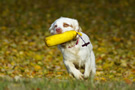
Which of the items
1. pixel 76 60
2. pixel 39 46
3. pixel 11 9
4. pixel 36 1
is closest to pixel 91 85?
pixel 76 60

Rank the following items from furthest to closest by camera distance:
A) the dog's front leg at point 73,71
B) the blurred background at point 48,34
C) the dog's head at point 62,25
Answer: the blurred background at point 48,34 → the dog's front leg at point 73,71 → the dog's head at point 62,25

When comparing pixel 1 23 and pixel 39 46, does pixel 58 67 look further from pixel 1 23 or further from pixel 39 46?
pixel 1 23

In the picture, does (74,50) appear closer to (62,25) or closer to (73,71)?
(73,71)

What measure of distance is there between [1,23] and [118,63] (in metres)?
6.81

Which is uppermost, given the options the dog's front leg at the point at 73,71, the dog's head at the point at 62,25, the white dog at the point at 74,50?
the dog's head at the point at 62,25

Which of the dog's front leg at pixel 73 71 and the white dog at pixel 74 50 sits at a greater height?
the white dog at pixel 74 50

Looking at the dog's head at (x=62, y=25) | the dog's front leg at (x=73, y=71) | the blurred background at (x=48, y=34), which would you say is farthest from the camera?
the blurred background at (x=48, y=34)

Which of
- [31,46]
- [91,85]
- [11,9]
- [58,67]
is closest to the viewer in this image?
[91,85]

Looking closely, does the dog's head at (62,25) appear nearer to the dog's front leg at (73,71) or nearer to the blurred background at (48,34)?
the dog's front leg at (73,71)

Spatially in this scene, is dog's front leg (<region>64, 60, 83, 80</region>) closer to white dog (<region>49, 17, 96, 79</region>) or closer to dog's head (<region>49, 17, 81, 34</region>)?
white dog (<region>49, 17, 96, 79</region>)

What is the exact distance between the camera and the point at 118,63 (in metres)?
7.75

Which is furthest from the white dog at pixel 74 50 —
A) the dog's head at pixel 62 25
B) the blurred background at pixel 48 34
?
the blurred background at pixel 48 34

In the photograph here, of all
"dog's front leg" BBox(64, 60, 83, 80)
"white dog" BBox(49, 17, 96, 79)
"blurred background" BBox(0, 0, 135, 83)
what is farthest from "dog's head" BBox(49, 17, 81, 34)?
"blurred background" BBox(0, 0, 135, 83)

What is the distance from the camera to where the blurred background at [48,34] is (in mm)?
7014
